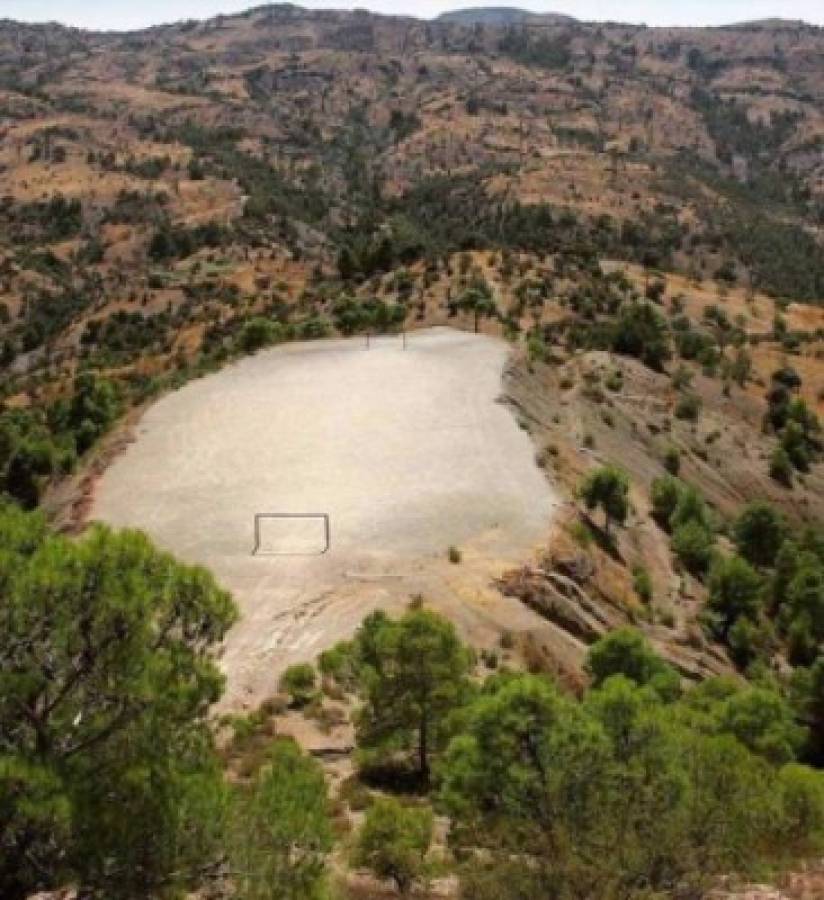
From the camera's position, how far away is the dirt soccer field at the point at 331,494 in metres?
31.5

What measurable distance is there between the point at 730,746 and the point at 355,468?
27123 mm

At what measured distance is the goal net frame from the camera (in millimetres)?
34312

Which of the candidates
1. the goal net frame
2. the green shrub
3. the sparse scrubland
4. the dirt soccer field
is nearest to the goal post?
the sparse scrubland

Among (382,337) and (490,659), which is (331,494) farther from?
(382,337)

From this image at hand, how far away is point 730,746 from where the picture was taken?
52.4ft

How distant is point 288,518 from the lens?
36.8 meters

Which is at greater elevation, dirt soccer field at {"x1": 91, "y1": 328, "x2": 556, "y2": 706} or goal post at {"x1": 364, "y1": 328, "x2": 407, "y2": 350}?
dirt soccer field at {"x1": 91, "y1": 328, "x2": 556, "y2": 706}

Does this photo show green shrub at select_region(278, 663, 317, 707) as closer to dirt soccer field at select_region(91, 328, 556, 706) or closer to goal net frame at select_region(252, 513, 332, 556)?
dirt soccer field at select_region(91, 328, 556, 706)

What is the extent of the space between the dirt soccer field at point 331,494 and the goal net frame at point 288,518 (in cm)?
14

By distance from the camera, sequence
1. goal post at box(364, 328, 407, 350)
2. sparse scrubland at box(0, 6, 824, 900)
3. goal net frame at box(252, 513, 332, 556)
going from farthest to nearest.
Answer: goal post at box(364, 328, 407, 350), goal net frame at box(252, 513, 332, 556), sparse scrubland at box(0, 6, 824, 900)

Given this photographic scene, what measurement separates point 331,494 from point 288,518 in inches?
114

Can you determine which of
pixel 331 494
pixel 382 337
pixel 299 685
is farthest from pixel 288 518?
pixel 382 337

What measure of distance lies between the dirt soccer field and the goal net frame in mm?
139

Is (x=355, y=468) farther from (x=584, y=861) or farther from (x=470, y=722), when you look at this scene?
(x=584, y=861)
